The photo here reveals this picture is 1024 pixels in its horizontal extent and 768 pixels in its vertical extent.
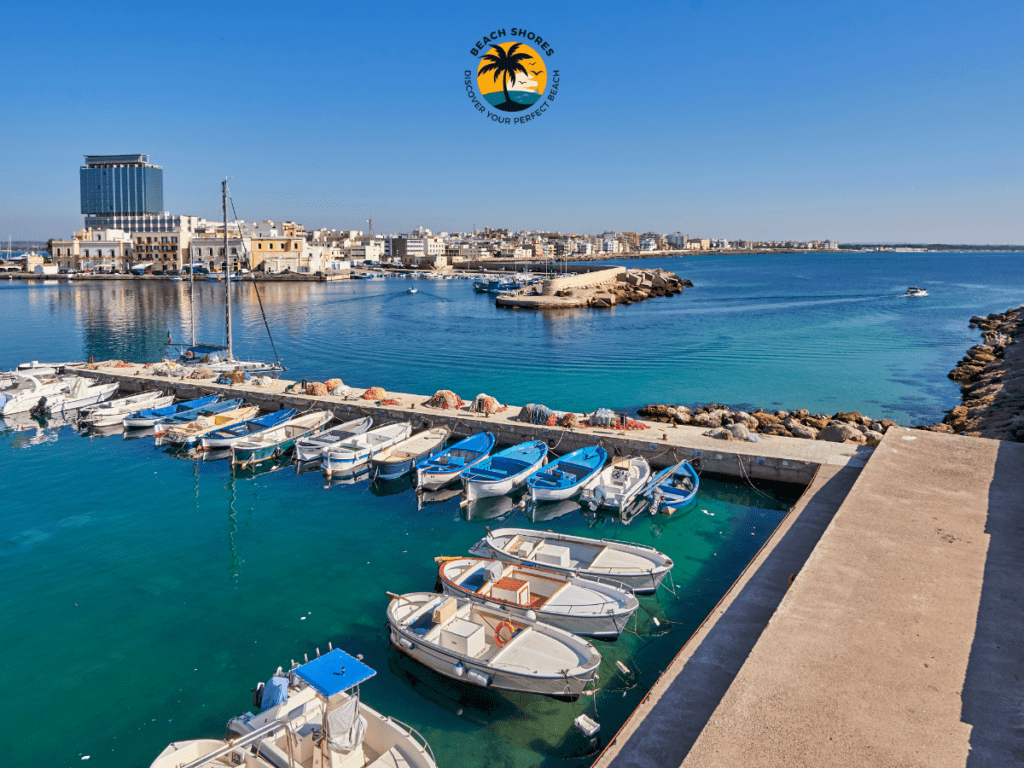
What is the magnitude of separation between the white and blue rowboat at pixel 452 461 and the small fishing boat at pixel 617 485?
330cm

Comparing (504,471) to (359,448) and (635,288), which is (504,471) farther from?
(635,288)

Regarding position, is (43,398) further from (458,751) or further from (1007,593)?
(1007,593)

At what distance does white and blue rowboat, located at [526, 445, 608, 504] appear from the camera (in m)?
17.2

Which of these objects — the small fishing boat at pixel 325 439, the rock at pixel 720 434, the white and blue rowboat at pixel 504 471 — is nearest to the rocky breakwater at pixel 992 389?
the rock at pixel 720 434

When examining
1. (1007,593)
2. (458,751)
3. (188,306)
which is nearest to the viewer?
(458,751)

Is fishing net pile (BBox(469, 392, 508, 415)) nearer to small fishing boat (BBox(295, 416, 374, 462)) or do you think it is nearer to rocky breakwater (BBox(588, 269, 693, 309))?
small fishing boat (BBox(295, 416, 374, 462))

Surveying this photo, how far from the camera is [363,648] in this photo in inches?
436

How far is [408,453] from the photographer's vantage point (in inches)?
792

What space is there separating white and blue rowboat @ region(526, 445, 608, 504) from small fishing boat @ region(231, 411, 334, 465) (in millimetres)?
8452

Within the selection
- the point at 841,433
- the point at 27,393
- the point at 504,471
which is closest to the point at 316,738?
the point at 504,471

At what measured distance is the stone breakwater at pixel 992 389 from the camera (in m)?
21.9

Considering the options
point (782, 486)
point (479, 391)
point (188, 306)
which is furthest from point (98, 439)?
point (188, 306)

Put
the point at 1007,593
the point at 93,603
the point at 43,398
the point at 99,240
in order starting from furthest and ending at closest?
1. the point at 99,240
2. the point at 43,398
3. the point at 93,603
4. the point at 1007,593

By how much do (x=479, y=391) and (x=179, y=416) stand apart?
42.6ft
